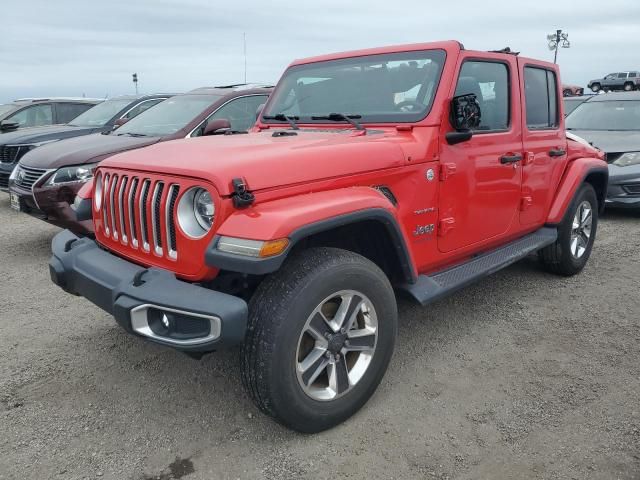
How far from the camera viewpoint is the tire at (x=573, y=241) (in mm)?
4699

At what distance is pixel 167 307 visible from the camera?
231 cm

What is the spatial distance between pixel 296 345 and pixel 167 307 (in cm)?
59

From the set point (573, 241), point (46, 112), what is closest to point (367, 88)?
point (573, 241)

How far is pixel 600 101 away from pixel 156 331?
8.78 m

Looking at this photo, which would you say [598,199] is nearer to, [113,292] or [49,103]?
[113,292]

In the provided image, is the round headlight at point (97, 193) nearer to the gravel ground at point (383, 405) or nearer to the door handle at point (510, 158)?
the gravel ground at point (383, 405)

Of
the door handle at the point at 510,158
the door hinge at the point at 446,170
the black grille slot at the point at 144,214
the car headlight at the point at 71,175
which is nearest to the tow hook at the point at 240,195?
→ the black grille slot at the point at 144,214

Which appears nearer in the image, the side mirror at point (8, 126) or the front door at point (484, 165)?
the front door at point (484, 165)

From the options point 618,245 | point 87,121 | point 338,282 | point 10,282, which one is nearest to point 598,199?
point 618,245

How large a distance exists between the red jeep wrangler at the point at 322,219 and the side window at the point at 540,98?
0.18 feet

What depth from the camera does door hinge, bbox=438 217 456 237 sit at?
3.30 metres

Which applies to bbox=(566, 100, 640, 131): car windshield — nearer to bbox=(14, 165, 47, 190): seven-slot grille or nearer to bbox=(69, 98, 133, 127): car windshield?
bbox=(69, 98, 133, 127): car windshield

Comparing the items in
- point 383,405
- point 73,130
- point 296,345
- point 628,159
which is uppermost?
point 73,130

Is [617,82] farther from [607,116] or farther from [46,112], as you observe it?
[46,112]
